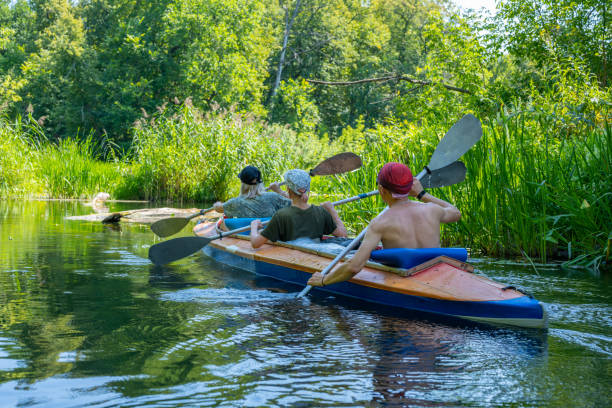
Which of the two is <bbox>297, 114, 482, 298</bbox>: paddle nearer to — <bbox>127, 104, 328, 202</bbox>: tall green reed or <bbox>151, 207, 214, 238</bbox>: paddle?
<bbox>151, 207, 214, 238</bbox>: paddle

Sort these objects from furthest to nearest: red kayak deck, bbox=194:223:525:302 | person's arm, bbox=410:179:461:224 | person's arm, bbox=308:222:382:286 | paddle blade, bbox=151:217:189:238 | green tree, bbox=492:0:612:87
→ green tree, bbox=492:0:612:87
paddle blade, bbox=151:217:189:238
person's arm, bbox=410:179:461:224
person's arm, bbox=308:222:382:286
red kayak deck, bbox=194:223:525:302

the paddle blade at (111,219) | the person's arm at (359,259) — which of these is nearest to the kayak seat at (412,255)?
the person's arm at (359,259)

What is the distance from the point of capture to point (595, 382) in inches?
117

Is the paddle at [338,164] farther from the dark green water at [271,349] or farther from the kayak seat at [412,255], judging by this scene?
the kayak seat at [412,255]

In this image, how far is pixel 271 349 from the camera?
3.51 m

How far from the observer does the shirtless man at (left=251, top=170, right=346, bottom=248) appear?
559 centimetres

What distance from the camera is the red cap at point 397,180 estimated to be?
429 cm

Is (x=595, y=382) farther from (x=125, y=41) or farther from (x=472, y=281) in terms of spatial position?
(x=125, y=41)

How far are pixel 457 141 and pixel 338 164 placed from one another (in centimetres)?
169

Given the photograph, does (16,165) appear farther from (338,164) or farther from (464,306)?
(464,306)

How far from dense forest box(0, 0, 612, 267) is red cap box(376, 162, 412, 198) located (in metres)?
2.47

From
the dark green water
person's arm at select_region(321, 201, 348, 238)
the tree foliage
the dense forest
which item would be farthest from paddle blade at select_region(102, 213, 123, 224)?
person's arm at select_region(321, 201, 348, 238)

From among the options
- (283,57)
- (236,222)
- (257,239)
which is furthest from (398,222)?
(283,57)

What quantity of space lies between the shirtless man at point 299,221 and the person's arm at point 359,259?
1.24 meters
